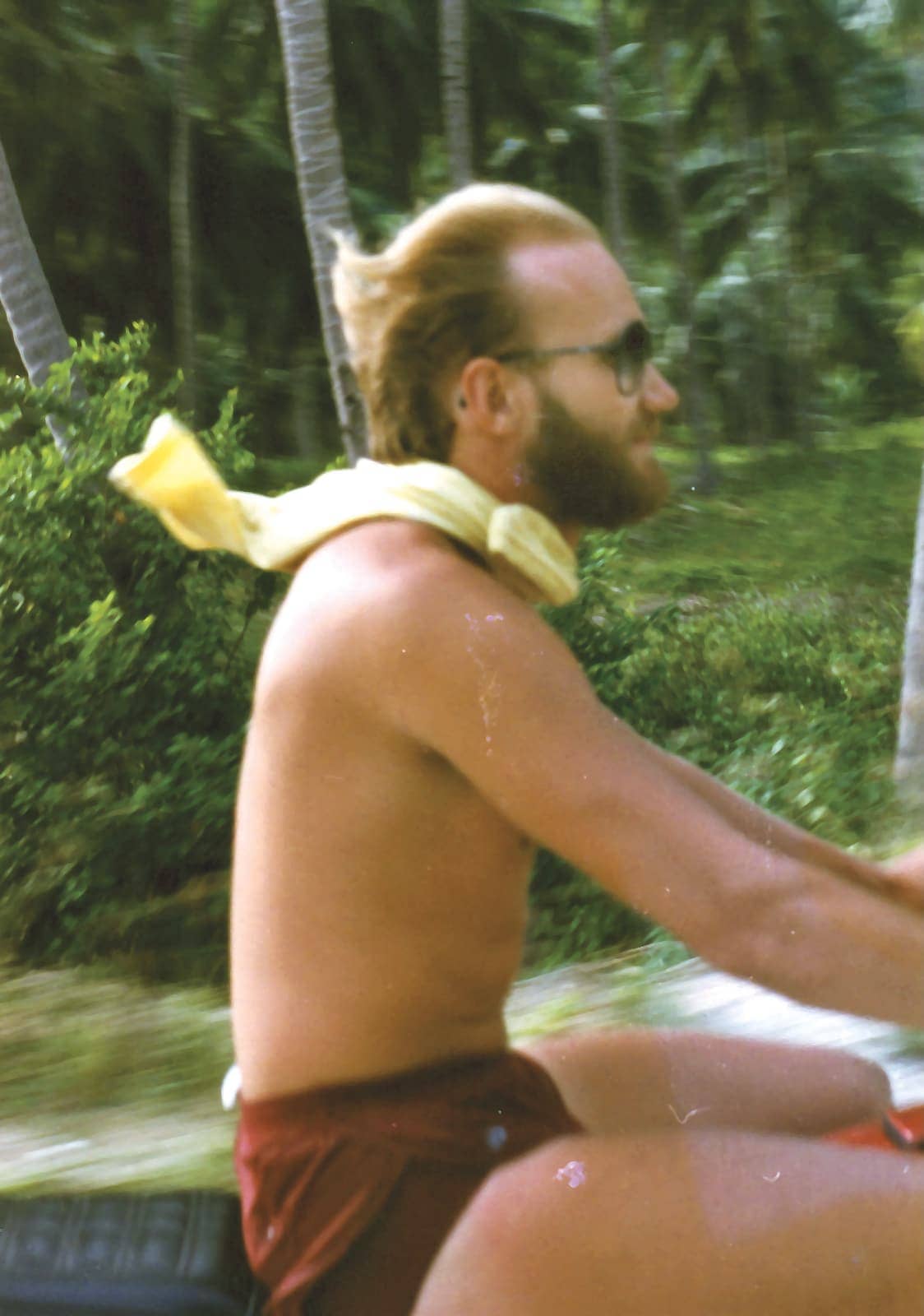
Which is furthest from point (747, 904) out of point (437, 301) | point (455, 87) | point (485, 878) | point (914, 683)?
point (455, 87)

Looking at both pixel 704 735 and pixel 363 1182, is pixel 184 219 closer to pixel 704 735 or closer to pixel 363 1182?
pixel 704 735

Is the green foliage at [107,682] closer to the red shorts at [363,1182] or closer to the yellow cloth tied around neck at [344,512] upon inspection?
the yellow cloth tied around neck at [344,512]

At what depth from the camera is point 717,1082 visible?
1683 mm

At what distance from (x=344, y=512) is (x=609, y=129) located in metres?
4.84

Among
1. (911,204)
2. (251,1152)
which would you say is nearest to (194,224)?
(251,1152)

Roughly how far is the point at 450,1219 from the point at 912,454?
17.3 ft

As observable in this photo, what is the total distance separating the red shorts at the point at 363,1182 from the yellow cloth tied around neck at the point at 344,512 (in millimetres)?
506

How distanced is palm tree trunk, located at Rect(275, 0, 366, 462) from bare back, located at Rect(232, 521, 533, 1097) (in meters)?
2.61

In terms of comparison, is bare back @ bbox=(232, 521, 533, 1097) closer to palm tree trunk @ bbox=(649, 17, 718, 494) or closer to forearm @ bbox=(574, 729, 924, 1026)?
forearm @ bbox=(574, 729, 924, 1026)

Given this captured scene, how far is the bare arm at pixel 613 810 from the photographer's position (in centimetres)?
120

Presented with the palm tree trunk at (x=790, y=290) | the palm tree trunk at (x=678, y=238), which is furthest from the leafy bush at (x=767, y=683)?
the palm tree trunk at (x=790, y=290)

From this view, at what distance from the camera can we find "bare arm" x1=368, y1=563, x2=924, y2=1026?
47.2 inches

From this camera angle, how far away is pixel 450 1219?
1.30 meters

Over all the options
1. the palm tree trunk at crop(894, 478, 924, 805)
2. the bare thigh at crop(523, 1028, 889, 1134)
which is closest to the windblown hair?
the bare thigh at crop(523, 1028, 889, 1134)
